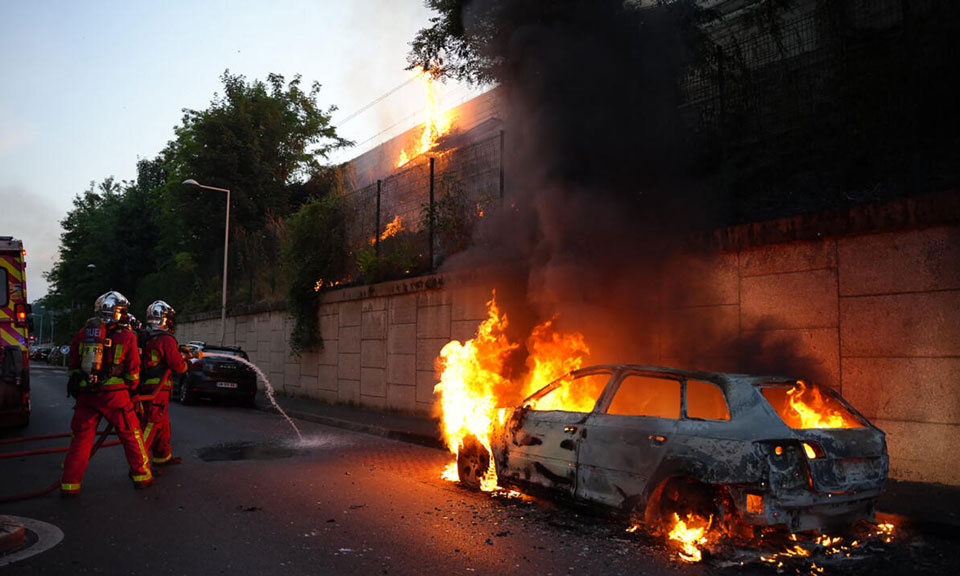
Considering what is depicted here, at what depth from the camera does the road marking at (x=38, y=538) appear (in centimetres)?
421

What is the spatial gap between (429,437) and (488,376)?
1911 millimetres

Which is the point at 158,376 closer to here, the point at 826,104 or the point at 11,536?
the point at 11,536

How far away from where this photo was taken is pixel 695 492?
4645 mm

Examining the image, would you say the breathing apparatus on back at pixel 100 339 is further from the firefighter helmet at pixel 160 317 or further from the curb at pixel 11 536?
the curb at pixel 11 536

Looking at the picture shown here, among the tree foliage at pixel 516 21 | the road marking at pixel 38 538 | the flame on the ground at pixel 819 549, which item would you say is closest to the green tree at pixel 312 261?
the tree foliage at pixel 516 21

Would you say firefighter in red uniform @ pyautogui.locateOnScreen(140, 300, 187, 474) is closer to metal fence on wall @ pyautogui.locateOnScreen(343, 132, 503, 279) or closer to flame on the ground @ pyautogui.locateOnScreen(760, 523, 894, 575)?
flame on the ground @ pyautogui.locateOnScreen(760, 523, 894, 575)

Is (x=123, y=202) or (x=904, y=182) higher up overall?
(x=123, y=202)

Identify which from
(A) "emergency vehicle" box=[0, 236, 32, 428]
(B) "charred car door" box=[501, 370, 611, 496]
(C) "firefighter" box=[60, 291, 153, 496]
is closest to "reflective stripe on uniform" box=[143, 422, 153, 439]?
(C) "firefighter" box=[60, 291, 153, 496]

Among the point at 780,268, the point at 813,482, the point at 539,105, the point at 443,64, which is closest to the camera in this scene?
the point at 813,482

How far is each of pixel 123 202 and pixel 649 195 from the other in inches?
1577

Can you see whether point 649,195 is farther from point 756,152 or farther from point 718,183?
point 756,152

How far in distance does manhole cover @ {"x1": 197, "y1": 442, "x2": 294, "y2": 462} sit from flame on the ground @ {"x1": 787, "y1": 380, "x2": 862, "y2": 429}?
6324 mm

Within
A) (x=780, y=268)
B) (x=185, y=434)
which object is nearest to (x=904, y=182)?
(x=780, y=268)

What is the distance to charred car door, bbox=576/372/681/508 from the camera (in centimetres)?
471
